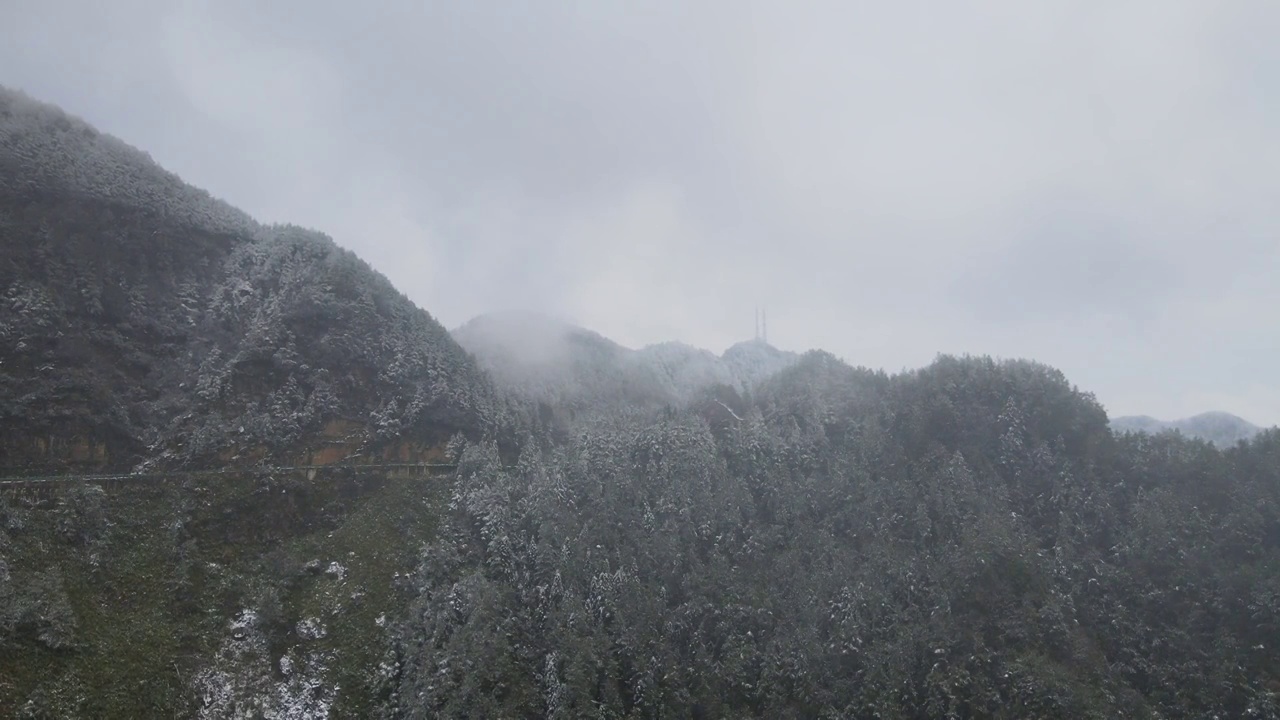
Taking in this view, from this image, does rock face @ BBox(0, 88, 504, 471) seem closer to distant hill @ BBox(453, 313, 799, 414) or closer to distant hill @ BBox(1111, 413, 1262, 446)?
distant hill @ BBox(453, 313, 799, 414)

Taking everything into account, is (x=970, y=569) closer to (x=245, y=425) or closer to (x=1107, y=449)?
(x=1107, y=449)

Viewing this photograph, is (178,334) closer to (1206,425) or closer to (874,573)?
(874,573)

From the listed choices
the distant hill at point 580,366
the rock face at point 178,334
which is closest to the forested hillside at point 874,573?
the rock face at point 178,334

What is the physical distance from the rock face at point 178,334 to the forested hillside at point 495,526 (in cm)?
16

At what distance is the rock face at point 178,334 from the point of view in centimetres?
3934

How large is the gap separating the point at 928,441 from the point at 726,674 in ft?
68.6

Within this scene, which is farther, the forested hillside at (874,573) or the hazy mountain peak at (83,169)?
the hazy mountain peak at (83,169)

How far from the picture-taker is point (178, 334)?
4462 centimetres

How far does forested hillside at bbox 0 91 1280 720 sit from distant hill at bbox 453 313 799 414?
6.75m

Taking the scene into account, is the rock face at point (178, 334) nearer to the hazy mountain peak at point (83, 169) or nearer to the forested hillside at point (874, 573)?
the hazy mountain peak at point (83, 169)

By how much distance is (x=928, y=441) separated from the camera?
48500mm

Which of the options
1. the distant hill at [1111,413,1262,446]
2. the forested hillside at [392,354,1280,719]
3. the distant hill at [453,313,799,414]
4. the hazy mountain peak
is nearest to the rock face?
the hazy mountain peak

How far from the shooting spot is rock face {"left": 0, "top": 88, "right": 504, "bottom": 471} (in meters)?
39.3

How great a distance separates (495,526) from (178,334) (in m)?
21.4
